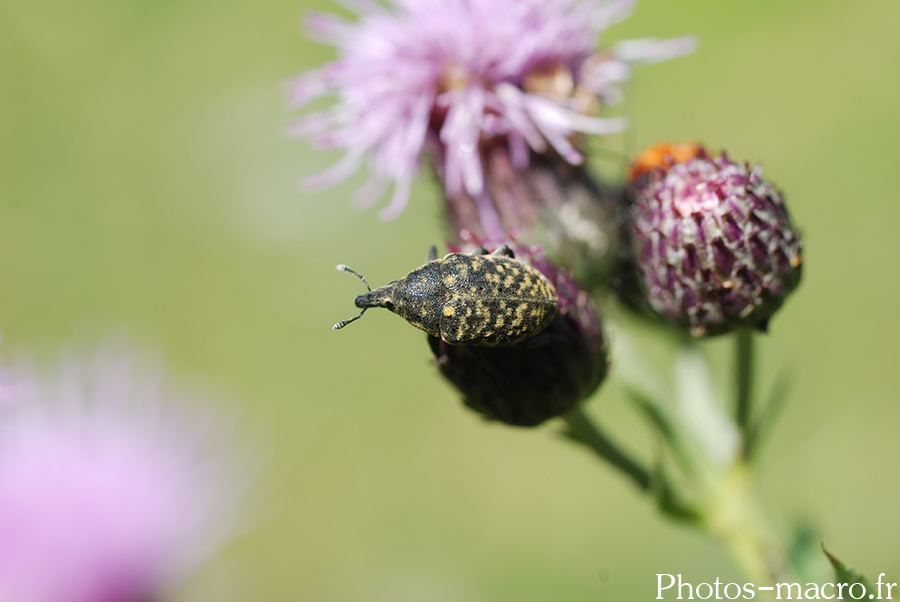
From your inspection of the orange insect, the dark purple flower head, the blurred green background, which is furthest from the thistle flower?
the orange insect

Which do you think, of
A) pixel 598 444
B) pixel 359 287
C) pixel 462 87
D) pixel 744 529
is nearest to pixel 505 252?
pixel 598 444

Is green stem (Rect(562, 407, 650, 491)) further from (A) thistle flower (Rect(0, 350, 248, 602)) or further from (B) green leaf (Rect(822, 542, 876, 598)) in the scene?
(A) thistle flower (Rect(0, 350, 248, 602))

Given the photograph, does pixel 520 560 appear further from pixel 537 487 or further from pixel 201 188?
pixel 201 188

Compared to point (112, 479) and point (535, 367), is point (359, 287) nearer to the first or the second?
point (112, 479)

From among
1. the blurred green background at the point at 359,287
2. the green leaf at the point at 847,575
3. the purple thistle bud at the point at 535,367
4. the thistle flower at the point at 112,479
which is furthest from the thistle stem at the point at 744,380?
the thistle flower at the point at 112,479

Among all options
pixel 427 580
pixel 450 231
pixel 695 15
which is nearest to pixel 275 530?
pixel 427 580

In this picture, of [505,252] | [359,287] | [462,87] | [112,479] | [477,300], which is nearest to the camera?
[477,300]
